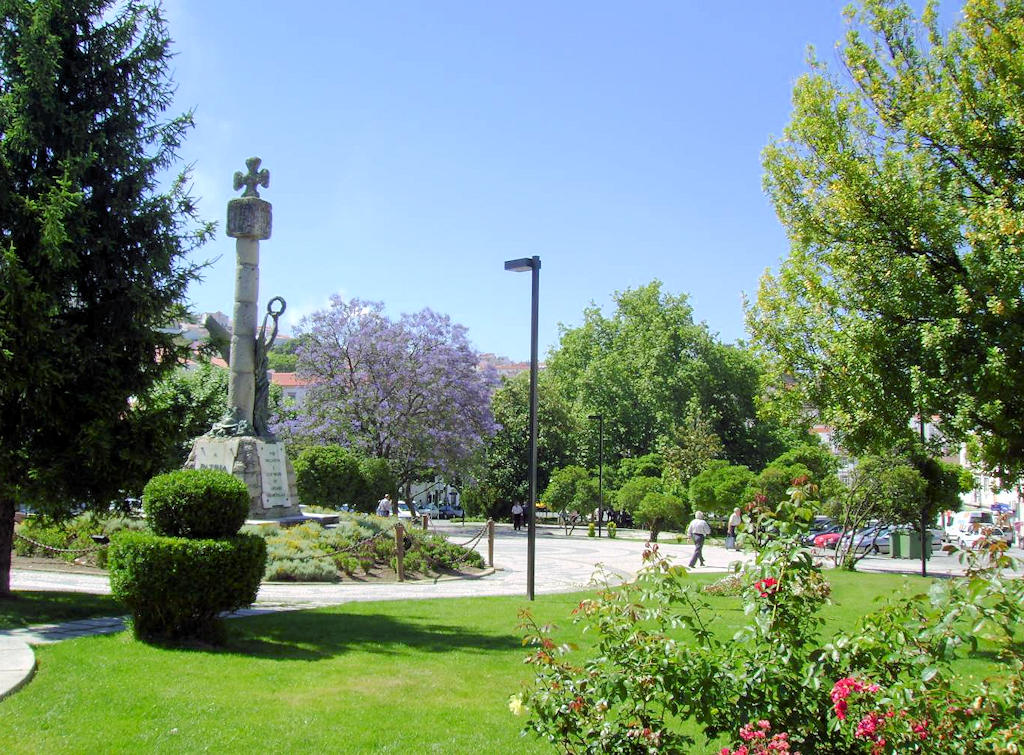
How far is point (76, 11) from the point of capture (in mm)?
10555

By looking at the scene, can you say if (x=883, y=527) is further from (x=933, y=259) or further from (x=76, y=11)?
(x=76, y=11)

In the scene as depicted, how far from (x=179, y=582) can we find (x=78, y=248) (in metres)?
4.72

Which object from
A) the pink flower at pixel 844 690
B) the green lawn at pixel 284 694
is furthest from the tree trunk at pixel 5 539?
the pink flower at pixel 844 690

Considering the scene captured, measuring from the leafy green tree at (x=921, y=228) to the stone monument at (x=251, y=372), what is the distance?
34.5 ft

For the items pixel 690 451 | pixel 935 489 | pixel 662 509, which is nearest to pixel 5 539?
pixel 935 489

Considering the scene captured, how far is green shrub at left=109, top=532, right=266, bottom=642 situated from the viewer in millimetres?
7750

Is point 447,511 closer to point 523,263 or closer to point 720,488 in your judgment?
point 720,488

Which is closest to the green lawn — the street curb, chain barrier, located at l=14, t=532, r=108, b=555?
the street curb

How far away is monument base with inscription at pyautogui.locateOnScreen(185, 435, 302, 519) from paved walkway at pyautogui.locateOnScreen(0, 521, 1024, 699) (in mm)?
2663

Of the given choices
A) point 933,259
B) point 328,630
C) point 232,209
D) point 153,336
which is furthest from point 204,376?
point 933,259

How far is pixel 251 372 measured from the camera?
16.8 meters

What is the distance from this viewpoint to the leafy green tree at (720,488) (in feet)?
109

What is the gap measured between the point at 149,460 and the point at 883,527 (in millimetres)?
17493

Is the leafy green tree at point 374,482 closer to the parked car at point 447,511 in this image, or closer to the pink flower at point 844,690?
the pink flower at point 844,690
